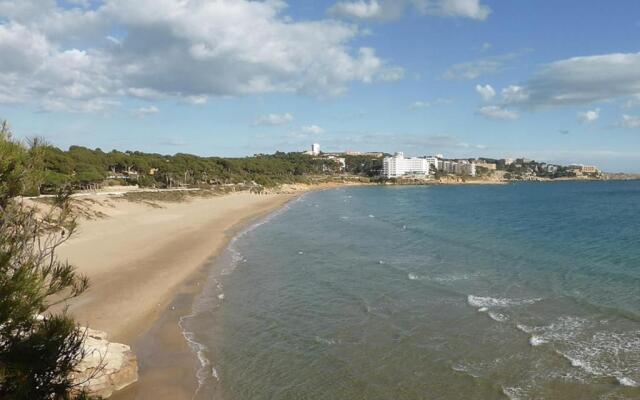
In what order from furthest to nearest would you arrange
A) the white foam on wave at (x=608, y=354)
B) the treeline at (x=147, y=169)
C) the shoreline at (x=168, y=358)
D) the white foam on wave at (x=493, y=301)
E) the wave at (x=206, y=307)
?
the treeline at (x=147, y=169) < the white foam on wave at (x=493, y=301) < the wave at (x=206, y=307) < the white foam on wave at (x=608, y=354) < the shoreline at (x=168, y=358)

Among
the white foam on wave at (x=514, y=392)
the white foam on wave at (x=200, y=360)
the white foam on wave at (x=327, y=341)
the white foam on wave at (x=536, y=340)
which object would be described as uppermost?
the white foam on wave at (x=536, y=340)

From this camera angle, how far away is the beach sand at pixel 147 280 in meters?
12.9

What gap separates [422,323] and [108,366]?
31.8 feet

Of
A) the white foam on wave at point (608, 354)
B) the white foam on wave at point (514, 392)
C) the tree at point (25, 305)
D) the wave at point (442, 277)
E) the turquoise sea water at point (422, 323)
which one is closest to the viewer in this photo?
the tree at point (25, 305)

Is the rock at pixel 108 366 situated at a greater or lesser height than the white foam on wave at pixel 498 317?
greater

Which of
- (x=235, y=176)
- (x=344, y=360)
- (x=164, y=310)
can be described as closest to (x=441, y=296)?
(x=344, y=360)

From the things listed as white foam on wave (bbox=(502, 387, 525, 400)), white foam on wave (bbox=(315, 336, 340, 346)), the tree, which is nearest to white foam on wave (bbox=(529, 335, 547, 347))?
white foam on wave (bbox=(502, 387, 525, 400))

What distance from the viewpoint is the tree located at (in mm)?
5215

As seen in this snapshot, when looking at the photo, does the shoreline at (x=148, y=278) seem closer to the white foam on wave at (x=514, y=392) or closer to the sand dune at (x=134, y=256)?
the sand dune at (x=134, y=256)

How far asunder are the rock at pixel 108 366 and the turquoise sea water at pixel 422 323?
5.93 ft

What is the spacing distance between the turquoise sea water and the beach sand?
823 millimetres

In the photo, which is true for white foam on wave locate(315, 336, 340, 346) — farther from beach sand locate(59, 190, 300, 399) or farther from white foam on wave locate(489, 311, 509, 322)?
white foam on wave locate(489, 311, 509, 322)

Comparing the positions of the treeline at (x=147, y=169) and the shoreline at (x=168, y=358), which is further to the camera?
the treeline at (x=147, y=169)

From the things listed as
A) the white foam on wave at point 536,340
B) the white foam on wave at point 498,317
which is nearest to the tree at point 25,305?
the white foam on wave at point 536,340
